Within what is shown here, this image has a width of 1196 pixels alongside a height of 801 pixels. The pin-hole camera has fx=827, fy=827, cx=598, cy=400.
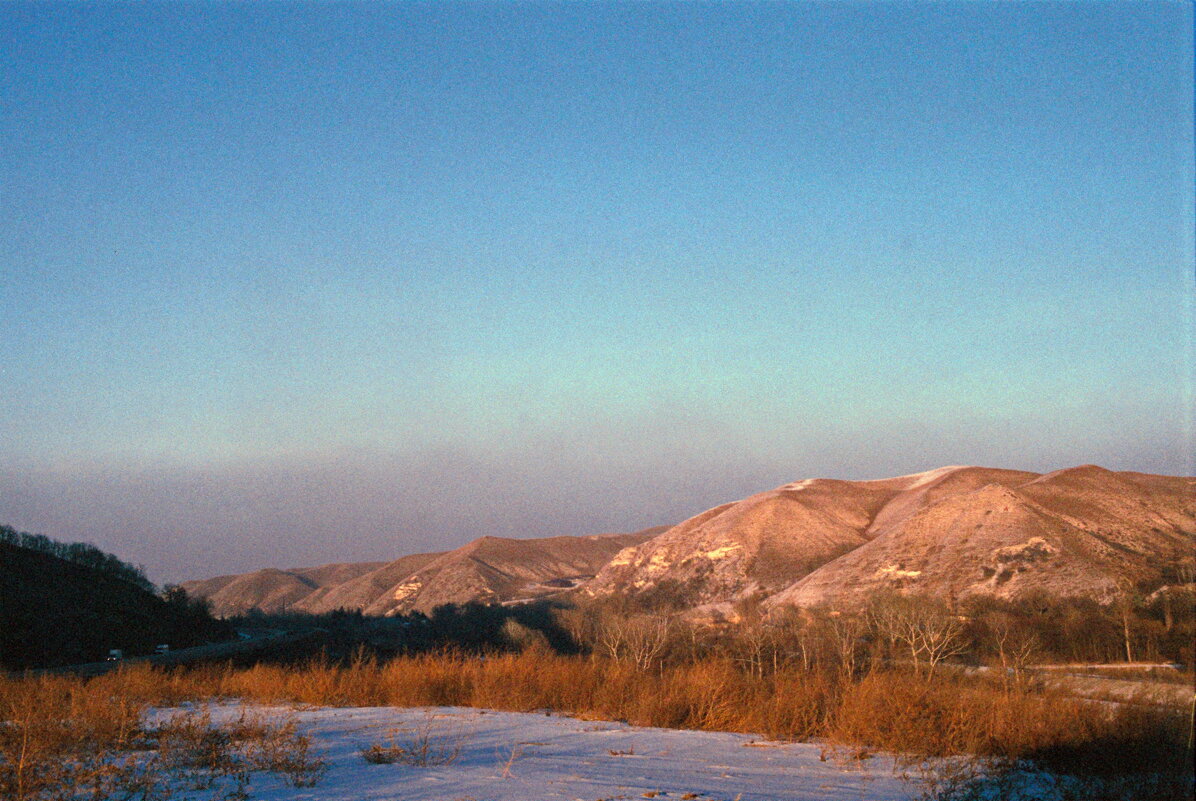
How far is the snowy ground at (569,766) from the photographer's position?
24.1 feet

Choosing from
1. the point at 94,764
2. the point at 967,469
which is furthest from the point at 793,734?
the point at 967,469

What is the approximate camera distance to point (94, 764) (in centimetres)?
757

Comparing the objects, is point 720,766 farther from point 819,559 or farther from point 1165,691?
point 819,559

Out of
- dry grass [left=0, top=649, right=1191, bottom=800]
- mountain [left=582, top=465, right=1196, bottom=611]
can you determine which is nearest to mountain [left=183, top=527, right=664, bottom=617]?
mountain [left=582, top=465, right=1196, bottom=611]

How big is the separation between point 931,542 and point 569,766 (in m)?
60.9

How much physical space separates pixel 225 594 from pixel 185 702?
16886cm

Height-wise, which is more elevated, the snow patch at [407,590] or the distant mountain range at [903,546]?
the distant mountain range at [903,546]

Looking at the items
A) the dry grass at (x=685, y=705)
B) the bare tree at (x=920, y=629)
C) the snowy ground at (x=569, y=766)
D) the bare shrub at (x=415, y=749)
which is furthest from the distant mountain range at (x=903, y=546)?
the bare shrub at (x=415, y=749)

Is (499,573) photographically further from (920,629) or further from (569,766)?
(569,766)

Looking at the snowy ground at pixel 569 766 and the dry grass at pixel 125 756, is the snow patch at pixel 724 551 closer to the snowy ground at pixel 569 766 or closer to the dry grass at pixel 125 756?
the snowy ground at pixel 569 766

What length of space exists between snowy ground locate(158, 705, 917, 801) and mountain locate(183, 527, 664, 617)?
289 ft

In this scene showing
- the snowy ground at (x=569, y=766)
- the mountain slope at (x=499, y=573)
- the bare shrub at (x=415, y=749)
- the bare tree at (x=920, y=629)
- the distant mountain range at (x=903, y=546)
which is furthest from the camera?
the mountain slope at (x=499, y=573)

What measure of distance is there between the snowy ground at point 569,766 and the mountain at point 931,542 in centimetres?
3393

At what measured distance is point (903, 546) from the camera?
64500mm
